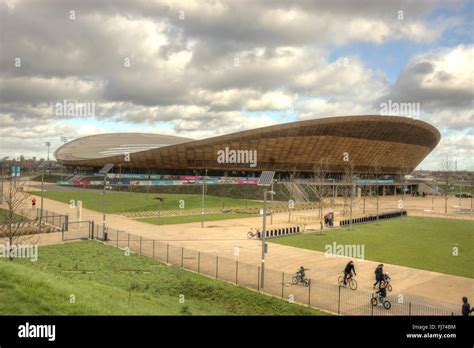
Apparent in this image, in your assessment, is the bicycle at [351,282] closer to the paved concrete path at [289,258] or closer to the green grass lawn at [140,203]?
the paved concrete path at [289,258]

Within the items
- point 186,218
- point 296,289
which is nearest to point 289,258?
point 296,289

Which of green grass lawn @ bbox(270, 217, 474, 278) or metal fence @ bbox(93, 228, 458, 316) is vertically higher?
green grass lawn @ bbox(270, 217, 474, 278)

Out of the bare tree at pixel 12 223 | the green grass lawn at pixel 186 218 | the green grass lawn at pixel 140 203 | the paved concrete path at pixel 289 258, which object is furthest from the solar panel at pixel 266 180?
the green grass lawn at pixel 140 203

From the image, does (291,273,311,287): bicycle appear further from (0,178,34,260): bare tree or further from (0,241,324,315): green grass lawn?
(0,178,34,260): bare tree

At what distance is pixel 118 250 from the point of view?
2795cm

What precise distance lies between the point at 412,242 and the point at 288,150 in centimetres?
5590

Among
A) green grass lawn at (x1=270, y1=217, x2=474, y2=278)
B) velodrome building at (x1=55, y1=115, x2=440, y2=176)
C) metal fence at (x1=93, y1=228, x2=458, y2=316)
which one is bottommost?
metal fence at (x1=93, y1=228, x2=458, y2=316)

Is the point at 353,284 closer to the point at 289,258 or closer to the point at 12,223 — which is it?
the point at 289,258

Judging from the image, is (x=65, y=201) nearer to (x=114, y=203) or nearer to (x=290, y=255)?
(x=114, y=203)

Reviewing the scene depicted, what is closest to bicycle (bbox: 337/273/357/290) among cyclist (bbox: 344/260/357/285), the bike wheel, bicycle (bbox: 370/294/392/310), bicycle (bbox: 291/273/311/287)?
the bike wheel

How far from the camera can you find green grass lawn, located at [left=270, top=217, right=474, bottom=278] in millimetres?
26594

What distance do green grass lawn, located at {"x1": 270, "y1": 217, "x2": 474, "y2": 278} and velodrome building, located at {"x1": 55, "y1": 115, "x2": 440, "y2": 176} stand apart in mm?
38813
